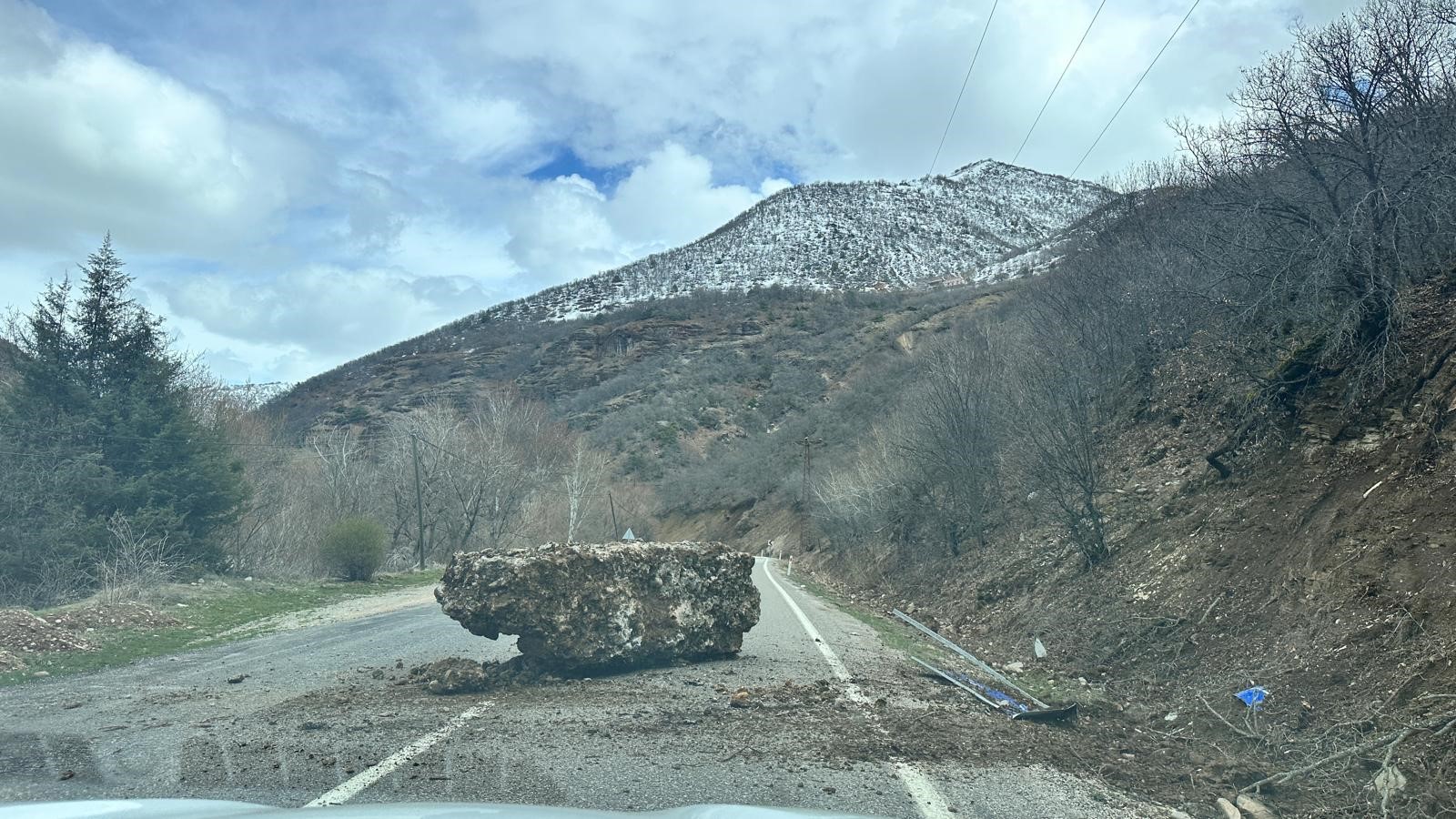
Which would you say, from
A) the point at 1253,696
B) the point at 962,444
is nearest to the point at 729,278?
the point at 962,444

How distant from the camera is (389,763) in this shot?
5656 millimetres

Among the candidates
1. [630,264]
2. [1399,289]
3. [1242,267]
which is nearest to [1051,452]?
[1242,267]

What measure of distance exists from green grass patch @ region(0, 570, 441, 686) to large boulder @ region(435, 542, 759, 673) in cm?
531

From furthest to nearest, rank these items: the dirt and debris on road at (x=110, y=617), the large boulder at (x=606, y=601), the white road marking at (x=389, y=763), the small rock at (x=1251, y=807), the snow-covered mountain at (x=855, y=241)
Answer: the snow-covered mountain at (x=855, y=241)
the dirt and debris on road at (x=110, y=617)
the large boulder at (x=606, y=601)
the small rock at (x=1251, y=807)
the white road marking at (x=389, y=763)

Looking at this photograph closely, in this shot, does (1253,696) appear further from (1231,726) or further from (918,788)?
(918,788)

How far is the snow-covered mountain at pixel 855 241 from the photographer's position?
333ft

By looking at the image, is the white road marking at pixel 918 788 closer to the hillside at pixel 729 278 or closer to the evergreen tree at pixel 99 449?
the evergreen tree at pixel 99 449

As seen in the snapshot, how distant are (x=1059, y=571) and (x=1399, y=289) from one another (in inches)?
250

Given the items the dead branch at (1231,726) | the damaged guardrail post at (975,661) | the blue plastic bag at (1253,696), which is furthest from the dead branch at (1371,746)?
the damaged guardrail post at (975,661)

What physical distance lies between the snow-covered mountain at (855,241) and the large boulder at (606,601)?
85189mm

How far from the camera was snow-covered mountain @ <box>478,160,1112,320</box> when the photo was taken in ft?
333

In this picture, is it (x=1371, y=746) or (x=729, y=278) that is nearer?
(x=1371, y=746)

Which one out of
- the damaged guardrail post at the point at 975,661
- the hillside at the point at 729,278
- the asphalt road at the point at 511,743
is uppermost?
the hillside at the point at 729,278

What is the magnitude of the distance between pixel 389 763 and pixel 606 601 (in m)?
3.29
